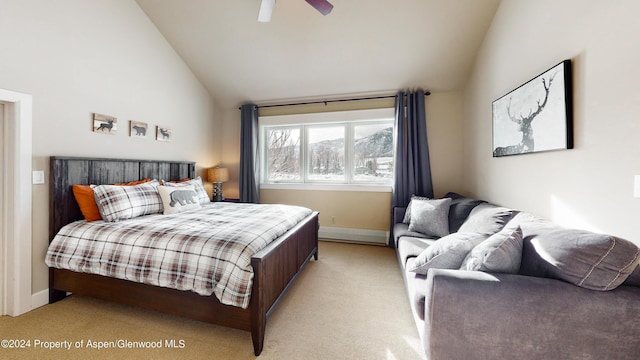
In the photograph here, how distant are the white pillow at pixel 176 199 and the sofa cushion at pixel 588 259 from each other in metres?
3.12

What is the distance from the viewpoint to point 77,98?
2.51 meters

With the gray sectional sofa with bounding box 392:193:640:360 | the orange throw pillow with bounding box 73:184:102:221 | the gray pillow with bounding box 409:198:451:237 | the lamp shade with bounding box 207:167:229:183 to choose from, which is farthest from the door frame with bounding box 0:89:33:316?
the gray pillow with bounding box 409:198:451:237

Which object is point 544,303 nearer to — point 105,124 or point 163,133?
point 105,124

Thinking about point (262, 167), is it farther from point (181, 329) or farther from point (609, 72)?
point (609, 72)

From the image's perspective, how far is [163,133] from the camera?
357 cm

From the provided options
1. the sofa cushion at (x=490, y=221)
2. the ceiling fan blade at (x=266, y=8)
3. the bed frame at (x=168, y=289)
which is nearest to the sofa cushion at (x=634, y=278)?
the sofa cushion at (x=490, y=221)

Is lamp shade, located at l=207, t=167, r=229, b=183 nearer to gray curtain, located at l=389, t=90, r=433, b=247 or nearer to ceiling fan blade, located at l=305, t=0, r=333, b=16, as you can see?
gray curtain, located at l=389, t=90, r=433, b=247

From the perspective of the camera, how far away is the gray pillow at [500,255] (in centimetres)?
132

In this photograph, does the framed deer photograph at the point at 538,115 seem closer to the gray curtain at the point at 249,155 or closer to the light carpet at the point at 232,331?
the light carpet at the point at 232,331

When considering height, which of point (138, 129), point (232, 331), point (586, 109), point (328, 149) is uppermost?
point (138, 129)

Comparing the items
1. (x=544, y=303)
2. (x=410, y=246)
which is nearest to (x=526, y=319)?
(x=544, y=303)

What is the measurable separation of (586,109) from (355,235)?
3115 mm

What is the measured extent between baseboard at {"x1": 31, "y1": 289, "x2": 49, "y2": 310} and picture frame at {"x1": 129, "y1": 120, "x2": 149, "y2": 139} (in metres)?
1.79

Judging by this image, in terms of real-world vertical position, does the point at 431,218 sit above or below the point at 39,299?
above
